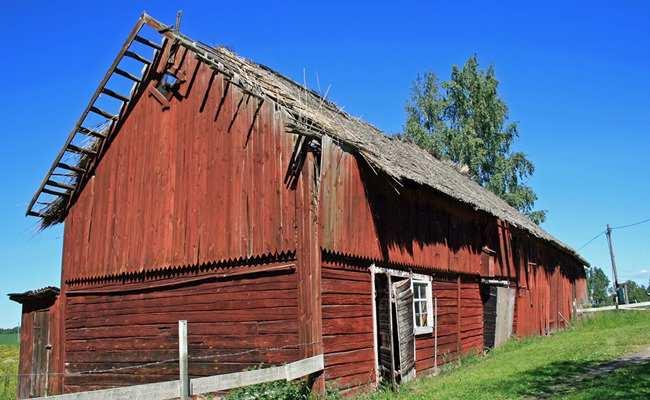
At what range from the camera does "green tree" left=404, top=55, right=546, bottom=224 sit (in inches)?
1564

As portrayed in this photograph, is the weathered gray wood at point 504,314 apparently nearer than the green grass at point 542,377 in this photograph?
No

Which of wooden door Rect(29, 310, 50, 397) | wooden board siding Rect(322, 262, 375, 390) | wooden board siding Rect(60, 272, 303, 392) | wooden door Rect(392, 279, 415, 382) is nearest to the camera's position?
wooden board siding Rect(322, 262, 375, 390)

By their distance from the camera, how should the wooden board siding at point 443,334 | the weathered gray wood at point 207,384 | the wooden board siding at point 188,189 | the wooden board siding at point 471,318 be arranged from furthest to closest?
1. the wooden board siding at point 471,318
2. the wooden board siding at point 443,334
3. the wooden board siding at point 188,189
4. the weathered gray wood at point 207,384

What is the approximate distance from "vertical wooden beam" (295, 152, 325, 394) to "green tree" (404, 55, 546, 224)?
30072 mm

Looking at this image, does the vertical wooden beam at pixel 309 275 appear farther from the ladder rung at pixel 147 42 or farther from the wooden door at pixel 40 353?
the wooden door at pixel 40 353

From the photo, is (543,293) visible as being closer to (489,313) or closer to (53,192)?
(489,313)

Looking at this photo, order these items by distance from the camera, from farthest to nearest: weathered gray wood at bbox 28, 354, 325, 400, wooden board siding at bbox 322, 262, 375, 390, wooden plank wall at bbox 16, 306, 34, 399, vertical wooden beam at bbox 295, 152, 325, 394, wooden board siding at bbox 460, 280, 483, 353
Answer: wooden board siding at bbox 460, 280, 483, 353 < wooden plank wall at bbox 16, 306, 34, 399 < wooden board siding at bbox 322, 262, 375, 390 < vertical wooden beam at bbox 295, 152, 325, 394 < weathered gray wood at bbox 28, 354, 325, 400

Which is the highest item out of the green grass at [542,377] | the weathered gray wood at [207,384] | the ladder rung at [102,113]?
the ladder rung at [102,113]

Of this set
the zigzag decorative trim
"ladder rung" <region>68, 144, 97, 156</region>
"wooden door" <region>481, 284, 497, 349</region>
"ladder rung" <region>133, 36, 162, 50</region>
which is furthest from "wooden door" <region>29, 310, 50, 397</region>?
"wooden door" <region>481, 284, 497, 349</region>

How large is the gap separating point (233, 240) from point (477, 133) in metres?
31.9

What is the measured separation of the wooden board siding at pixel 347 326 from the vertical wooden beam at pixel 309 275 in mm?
275

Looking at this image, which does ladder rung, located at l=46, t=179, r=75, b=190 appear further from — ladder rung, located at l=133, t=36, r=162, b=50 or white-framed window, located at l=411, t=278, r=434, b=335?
white-framed window, located at l=411, t=278, r=434, b=335

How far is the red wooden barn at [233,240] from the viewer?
34.9 feet

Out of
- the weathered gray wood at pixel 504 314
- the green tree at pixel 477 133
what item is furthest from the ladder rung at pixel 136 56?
the green tree at pixel 477 133
